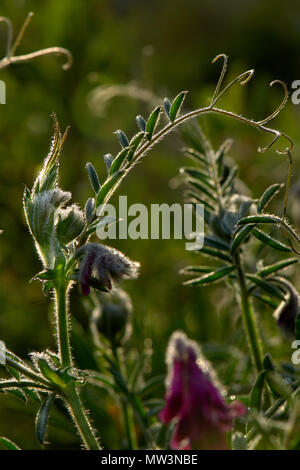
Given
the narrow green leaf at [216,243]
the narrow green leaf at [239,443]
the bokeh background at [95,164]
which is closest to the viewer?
the narrow green leaf at [239,443]

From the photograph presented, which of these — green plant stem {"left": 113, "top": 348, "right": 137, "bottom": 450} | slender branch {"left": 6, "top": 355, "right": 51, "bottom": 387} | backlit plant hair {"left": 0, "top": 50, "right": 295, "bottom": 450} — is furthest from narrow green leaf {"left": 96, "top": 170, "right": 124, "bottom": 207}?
green plant stem {"left": 113, "top": 348, "right": 137, "bottom": 450}

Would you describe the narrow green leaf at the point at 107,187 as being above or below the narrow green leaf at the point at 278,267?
above

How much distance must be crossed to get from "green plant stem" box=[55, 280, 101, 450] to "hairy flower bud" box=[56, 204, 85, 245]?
0.09 ft

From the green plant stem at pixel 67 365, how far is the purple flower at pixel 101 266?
18mm

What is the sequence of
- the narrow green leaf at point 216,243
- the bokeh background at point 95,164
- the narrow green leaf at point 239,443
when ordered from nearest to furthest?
the narrow green leaf at point 239,443, the narrow green leaf at point 216,243, the bokeh background at point 95,164

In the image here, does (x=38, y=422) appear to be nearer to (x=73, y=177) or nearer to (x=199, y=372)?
(x=199, y=372)

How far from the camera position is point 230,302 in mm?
765

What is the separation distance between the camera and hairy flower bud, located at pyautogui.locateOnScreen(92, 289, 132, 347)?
1.89ft

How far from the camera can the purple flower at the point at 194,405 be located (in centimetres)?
42

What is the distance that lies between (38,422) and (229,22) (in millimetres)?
3722

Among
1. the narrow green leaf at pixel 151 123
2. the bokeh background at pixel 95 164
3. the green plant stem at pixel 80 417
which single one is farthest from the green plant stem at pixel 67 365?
the bokeh background at pixel 95 164

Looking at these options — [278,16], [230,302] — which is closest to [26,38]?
[230,302]

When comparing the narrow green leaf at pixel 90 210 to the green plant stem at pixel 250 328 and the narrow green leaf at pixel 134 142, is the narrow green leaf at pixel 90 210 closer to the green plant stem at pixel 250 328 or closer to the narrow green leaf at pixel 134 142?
the narrow green leaf at pixel 134 142

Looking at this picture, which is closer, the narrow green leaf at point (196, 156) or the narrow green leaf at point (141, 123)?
the narrow green leaf at point (141, 123)
